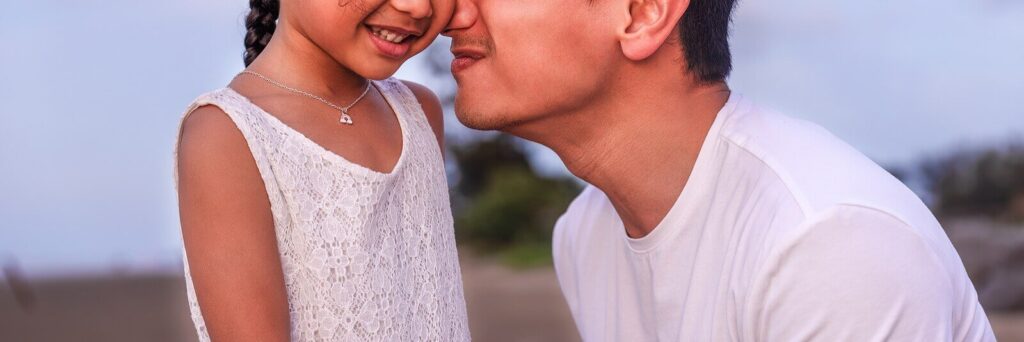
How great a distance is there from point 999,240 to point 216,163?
812cm

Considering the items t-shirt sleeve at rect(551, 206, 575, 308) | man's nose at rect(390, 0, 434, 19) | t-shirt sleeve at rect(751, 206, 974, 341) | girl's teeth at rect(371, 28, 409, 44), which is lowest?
t-shirt sleeve at rect(751, 206, 974, 341)

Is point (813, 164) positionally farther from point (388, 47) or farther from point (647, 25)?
point (388, 47)

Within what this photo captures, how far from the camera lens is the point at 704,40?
2867 mm

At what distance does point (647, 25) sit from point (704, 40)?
190mm

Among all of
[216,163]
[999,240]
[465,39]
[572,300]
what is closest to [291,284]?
[216,163]

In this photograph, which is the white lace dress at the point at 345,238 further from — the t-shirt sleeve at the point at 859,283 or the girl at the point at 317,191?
the t-shirt sleeve at the point at 859,283

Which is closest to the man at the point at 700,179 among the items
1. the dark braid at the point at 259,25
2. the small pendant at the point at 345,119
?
the small pendant at the point at 345,119

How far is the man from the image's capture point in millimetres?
2338

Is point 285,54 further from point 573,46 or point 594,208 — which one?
point 594,208

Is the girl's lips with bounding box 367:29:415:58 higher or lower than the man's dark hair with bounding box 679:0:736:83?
higher

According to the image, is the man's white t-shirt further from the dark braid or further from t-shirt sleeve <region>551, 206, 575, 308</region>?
the dark braid

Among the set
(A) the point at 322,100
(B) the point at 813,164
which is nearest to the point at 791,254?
(B) the point at 813,164

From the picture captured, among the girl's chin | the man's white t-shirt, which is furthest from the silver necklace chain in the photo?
the man's white t-shirt

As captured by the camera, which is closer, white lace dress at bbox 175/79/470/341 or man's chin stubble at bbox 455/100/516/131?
white lace dress at bbox 175/79/470/341
